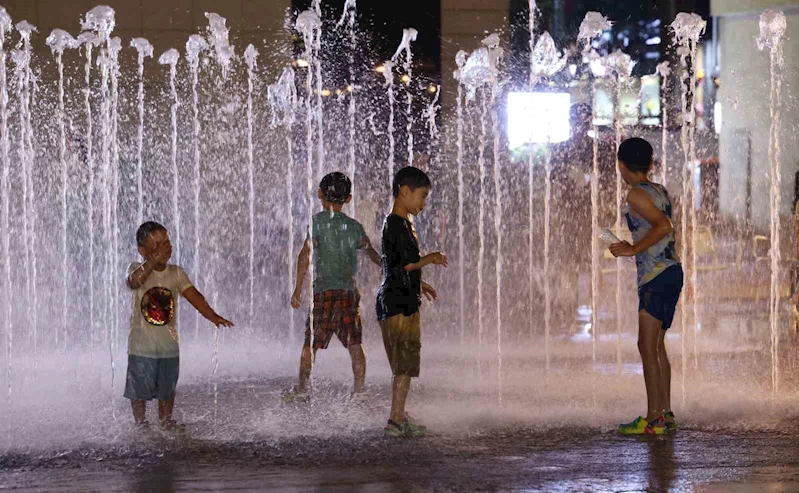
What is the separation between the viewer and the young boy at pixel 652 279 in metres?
5.16

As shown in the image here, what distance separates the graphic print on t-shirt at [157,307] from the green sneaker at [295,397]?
1102mm

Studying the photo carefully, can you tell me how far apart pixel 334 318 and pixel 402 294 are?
1083 millimetres

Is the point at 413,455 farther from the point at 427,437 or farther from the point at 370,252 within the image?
the point at 370,252

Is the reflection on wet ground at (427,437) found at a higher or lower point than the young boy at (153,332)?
lower

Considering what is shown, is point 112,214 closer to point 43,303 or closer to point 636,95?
point 43,303

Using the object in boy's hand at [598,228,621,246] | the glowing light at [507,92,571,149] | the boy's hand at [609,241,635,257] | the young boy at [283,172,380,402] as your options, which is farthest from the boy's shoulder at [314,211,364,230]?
the glowing light at [507,92,571,149]

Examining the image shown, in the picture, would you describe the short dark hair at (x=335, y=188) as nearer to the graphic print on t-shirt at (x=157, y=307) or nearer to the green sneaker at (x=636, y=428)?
the graphic print on t-shirt at (x=157, y=307)

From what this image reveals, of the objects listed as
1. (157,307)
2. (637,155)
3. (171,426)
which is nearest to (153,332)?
(157,307)

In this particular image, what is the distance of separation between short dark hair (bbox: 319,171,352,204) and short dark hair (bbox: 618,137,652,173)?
160 cm

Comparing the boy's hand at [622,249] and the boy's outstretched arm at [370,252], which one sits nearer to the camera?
the boy's hand at [622,249]

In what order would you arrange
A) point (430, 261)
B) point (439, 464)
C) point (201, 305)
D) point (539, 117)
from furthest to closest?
point (539, 117) → point (201, 305) → point (430, 261) → point (439, 464)

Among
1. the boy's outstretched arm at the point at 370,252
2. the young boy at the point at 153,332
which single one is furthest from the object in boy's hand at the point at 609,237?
the young boy at the point at 153,332

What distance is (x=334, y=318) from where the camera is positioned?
20.3 ft

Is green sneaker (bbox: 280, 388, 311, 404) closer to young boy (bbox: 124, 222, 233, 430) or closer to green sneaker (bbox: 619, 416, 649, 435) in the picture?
young boy (bbox: 124, 222, 233, 430)
